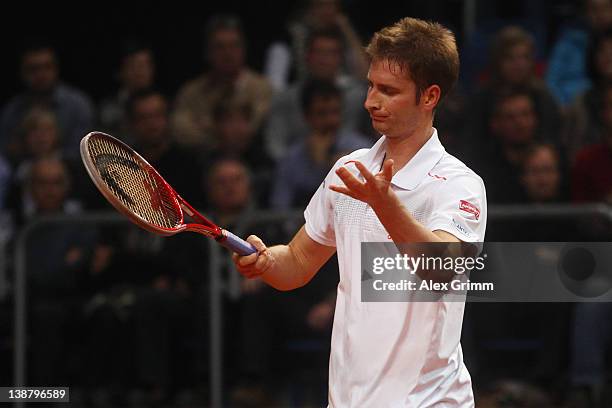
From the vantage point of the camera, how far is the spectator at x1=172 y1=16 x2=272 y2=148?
7.75 meters

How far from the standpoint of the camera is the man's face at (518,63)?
293 inches

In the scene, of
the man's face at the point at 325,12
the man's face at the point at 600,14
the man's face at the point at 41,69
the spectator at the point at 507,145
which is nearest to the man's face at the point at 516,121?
the spectator at the point at 507,145

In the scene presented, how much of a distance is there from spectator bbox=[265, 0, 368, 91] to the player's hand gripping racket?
3.95m

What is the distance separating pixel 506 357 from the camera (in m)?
6.43

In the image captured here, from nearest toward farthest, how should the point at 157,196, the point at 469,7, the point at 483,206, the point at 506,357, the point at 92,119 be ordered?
1. the point at 483,206
2. the point at 157,196
3. the point at 506,357
4. the point at 92,119
5. the point at 469,7

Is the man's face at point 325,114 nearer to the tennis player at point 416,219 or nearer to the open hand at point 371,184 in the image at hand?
the tennis player at point 416,219

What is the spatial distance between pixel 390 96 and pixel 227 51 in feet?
14.4

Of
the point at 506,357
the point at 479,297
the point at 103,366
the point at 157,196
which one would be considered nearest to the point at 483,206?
the point at 157,196

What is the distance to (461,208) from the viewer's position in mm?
3441

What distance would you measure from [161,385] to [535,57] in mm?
3763

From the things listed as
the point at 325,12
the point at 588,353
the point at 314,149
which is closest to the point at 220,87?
the point at 325,12

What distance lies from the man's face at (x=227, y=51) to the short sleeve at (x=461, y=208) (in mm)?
4448

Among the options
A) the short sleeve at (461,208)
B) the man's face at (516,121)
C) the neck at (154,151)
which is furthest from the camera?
the neck at (154,151)

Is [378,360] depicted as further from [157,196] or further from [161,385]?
[161,385]
